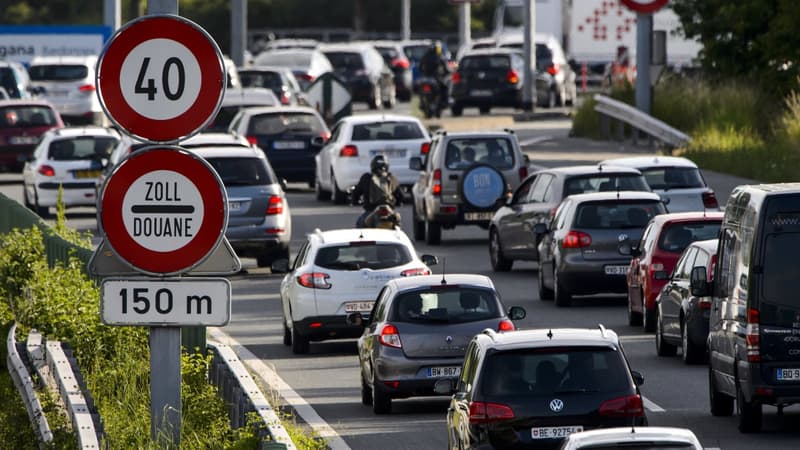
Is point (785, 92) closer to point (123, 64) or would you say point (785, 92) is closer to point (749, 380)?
point (749, 380)

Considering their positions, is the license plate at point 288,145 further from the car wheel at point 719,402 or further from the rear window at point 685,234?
the car wheel at point 719,402

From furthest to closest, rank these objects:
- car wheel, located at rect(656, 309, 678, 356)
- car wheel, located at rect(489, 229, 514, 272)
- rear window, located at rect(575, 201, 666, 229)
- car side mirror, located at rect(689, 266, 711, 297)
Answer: car wheel, located at rect(489, 229, 514, 272) < rear window, located at rect(575, 201, 666, 229) < car wheel, located at rect(656, 309, 678, 356) < car side mirror, located at rect(689, 266, 711, 297)

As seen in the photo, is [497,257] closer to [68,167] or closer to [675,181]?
[675,181]

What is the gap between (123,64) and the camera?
896 centimetres

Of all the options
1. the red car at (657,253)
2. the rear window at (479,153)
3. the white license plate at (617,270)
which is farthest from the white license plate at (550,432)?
the rear window at (479,153)

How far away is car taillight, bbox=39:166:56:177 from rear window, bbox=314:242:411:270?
54.6 feet

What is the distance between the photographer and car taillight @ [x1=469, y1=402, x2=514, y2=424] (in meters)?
13.1

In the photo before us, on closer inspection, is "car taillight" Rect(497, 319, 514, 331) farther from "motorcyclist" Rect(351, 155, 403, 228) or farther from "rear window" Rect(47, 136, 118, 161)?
"rear window" Rect(47, 136, 118, 161)

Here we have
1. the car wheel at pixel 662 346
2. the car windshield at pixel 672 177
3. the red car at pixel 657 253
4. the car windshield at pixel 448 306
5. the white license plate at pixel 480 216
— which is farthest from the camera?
the white license plate at pixel 480 216

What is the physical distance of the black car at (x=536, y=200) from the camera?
28594mm

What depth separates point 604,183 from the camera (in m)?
28.7

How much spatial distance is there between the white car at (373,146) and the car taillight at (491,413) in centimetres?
2520

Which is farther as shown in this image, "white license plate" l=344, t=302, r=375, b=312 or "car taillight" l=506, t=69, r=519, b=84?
"car taillight" l=506, t=69, r=519, b=84

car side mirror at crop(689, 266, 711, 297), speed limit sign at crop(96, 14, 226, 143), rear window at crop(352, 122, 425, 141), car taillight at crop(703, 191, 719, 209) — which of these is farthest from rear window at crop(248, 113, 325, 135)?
speed limit sign at crop(96, 14, 226, 143)
